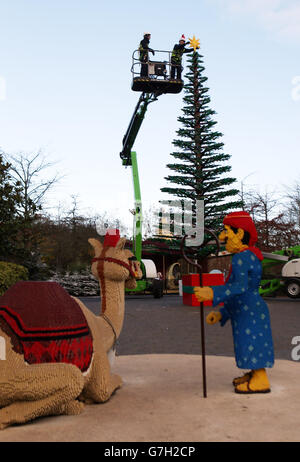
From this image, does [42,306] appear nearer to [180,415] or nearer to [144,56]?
[180,415]

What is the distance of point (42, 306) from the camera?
3428 mm

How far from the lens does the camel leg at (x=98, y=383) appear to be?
3.59 meters

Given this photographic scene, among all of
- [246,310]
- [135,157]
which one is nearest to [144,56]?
[135,157]

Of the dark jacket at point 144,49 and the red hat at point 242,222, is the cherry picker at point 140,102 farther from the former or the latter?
the red hat at point 242,222

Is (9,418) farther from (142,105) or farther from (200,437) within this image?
(142,105)

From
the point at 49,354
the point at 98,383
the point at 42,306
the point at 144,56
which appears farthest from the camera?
the point at 144,56

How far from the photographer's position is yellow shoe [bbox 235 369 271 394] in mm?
3926

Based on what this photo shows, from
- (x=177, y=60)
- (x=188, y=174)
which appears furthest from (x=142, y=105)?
(x=188, y=174)

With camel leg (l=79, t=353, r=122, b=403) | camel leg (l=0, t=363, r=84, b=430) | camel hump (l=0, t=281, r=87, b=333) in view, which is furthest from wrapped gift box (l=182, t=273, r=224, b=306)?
camel leg (l=0, t=363, r=84, b=430)

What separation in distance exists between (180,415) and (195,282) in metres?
10.6

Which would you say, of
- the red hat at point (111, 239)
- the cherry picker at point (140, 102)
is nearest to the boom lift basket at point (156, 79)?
the cherry picker at point (140, 102)

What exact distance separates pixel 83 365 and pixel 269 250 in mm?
23713

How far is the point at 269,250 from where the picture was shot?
2586 cm

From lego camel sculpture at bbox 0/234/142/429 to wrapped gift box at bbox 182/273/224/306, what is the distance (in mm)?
9267
